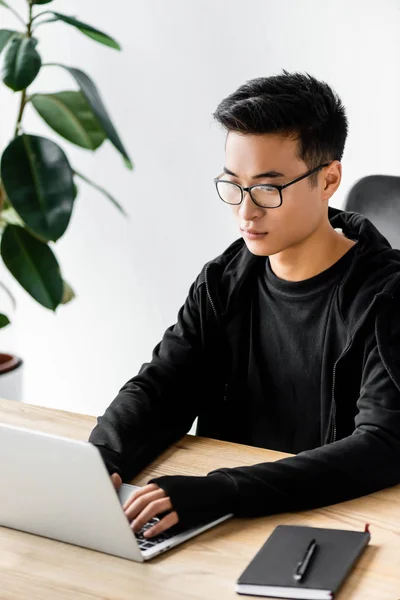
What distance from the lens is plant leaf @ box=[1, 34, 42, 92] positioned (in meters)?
2.00

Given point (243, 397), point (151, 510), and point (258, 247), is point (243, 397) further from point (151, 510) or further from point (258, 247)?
point (151, 510)

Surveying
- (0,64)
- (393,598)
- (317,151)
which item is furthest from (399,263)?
(0,64)

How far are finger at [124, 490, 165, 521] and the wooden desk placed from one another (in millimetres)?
77

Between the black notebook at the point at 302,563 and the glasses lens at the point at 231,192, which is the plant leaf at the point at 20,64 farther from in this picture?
the black notebook at the point at 302,563

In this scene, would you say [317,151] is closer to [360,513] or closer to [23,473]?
[360,513]

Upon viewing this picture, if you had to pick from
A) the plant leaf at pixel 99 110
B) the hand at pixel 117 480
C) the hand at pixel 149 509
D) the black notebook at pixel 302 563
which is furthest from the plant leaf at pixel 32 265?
the black notebook at pixel 302 563

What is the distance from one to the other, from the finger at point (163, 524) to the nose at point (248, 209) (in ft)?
1.82

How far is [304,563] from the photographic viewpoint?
1.14m

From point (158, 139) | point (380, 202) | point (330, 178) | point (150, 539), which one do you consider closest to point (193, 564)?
point (150, 539)

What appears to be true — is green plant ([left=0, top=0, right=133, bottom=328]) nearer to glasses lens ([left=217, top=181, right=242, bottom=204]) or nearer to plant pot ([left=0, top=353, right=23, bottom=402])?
glasses lens ([left=217, top=181, right=242, bottom=204])

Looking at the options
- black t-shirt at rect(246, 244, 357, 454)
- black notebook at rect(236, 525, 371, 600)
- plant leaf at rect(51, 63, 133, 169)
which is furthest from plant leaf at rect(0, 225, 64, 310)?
black notebook at rect(236, 525, 371, 600)

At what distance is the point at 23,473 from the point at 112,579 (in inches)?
7.1

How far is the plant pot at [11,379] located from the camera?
283cm

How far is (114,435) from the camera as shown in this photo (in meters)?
1.54
